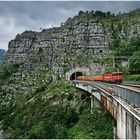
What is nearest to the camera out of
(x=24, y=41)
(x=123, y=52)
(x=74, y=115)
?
(x=74, y=115)

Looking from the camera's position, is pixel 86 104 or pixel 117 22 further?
pixel 117 22

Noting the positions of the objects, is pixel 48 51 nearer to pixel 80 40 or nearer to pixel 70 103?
pixel 80 40

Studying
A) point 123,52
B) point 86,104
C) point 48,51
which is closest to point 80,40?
point 48,51

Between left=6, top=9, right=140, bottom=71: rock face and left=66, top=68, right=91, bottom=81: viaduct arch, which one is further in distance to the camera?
left=6, top=9, right=140, bottom=71: rock face

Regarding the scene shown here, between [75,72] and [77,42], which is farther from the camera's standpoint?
[77,42]

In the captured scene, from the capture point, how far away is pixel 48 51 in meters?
161

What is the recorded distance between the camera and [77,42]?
158 m

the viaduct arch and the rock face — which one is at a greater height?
the rock face

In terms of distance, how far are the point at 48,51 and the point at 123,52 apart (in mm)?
37624

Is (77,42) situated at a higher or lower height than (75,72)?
higher

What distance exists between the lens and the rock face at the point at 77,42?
483ft

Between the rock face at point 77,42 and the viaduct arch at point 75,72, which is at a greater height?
the rock face at point 77,42

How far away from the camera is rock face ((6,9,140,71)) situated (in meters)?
147

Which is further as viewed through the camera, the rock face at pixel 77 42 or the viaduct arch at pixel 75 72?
the rock face at pixel 77 42
